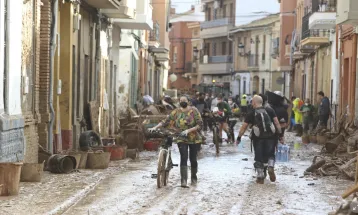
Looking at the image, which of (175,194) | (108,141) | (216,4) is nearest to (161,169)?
(175,194)

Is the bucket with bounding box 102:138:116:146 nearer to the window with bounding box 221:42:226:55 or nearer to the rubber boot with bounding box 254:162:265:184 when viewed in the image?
the rubber boot with bounding box 254:162:265:184

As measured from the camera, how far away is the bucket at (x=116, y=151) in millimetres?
21219


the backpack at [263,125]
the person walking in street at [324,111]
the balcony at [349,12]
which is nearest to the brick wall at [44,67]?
the backpack at [263,125]

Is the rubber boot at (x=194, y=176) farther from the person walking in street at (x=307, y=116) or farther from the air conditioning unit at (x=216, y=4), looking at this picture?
the air conditioning unit at (x=216, y=4)

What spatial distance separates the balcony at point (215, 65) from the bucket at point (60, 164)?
2611 inches

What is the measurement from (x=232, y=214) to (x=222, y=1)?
72.6 metres

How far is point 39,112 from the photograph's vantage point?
18.9m

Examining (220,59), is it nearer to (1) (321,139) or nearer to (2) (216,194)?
(1) (321,139)

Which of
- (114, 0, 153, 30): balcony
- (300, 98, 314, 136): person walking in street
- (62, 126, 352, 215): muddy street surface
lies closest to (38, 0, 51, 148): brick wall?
(62, 126, 352, 215): muddy street surface

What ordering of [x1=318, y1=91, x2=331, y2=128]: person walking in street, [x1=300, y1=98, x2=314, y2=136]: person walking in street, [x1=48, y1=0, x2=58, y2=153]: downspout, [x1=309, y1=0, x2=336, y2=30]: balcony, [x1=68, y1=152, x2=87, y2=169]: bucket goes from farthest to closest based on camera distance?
[x1=309, y1=0, x2=336, y2=30]: balcony → [x1=300, y1=98, x2=314, y2=136]: person walking in street → [x1=318, y1=91, x2=331, y2=128]: person walking in street → [x1=48, y1=0, x2=58, y2=153]: downspout → [x1=68, y1=152, x2=87, y2=169]: bucket

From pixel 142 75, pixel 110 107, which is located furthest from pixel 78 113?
pixel 142 75

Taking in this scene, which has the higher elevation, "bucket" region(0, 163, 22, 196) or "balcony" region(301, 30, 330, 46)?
"balcony" region(301, 30, 330, 46)

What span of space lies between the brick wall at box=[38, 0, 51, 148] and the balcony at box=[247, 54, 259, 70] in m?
56.8

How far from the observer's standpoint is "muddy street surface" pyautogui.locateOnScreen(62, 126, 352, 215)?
13.0 meters
